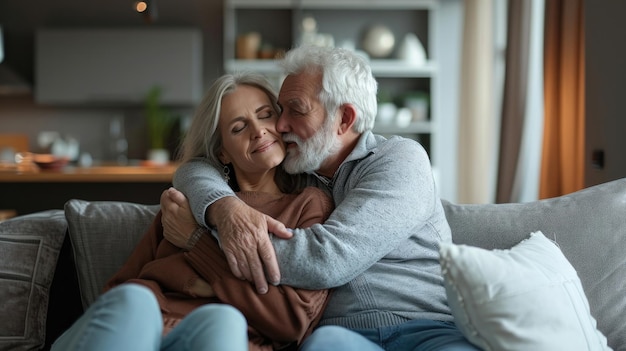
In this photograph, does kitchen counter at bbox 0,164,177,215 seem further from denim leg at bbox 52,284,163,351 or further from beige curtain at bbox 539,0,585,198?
denim leg at bbox 52,284,163,351

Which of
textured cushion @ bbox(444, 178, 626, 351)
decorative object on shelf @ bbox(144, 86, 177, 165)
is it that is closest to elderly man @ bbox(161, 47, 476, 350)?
textured cushion @ bbox(444, 178, 626, 351)

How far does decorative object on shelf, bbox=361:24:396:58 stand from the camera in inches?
289

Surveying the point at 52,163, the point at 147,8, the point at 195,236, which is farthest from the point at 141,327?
the point at 52,163

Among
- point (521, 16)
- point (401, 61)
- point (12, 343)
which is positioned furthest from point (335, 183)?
point (401, 61)

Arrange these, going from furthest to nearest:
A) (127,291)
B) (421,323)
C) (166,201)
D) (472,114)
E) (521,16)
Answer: (472,114), (521,16), (166,201), (421,323), (127,291)

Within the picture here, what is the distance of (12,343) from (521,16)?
396 centimetres

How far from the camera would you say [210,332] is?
1665mm

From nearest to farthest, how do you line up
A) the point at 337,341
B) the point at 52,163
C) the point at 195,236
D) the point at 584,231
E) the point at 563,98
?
the point at 337,341
the point at 195,236
the point at 584,231
the point at 563,98
the point at 52,163

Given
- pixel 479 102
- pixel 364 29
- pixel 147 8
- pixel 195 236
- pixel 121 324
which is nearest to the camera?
pixel 121 324

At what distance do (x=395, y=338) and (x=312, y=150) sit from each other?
616 mm

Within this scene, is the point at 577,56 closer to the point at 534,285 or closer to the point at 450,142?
the point at 534,285

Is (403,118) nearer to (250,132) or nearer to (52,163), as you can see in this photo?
(52,163)

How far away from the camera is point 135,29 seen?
7.30 meters

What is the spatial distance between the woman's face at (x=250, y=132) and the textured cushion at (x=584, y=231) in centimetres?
58
